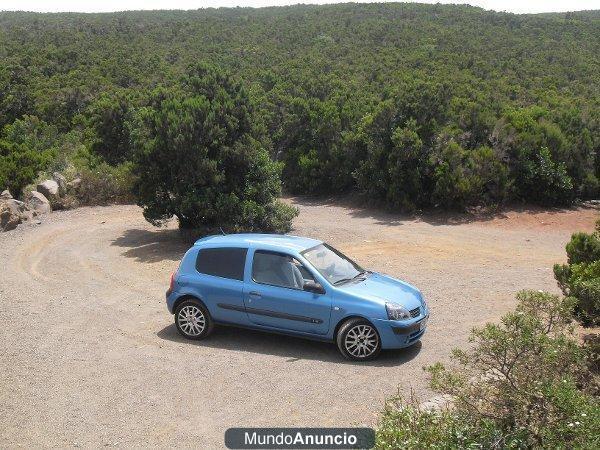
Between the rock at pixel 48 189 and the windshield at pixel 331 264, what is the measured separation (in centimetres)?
1404

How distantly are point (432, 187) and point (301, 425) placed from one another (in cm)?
1466

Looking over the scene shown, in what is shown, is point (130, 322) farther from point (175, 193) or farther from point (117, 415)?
point (175, 193)

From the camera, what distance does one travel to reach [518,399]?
514 centimetres

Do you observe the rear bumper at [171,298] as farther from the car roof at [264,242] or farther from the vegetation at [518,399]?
the vegetation at [518,399]

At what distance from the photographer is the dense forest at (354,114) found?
64.7ft

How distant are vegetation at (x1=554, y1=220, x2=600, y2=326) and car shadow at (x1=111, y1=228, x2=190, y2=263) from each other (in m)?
8.94

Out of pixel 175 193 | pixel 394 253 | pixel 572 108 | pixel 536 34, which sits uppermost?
pixel 536 34

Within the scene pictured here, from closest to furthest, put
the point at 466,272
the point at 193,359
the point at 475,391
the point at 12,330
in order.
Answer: the point at 475,391 < the point at 193,359 < the point at 12,330 < the point at 466,272

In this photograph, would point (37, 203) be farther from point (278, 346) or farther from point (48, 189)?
point (278, 346)

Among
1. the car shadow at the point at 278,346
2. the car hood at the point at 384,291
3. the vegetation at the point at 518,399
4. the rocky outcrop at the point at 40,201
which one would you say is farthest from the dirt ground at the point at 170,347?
the vegetation at the point at 518,399

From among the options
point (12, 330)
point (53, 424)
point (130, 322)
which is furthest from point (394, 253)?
point (53, 424)

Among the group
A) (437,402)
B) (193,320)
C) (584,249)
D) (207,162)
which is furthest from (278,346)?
(207,162)

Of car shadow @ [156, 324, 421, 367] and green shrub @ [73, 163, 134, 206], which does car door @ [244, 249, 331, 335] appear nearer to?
car shadow @ [156, 324, 421, 367]

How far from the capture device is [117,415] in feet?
23.7
